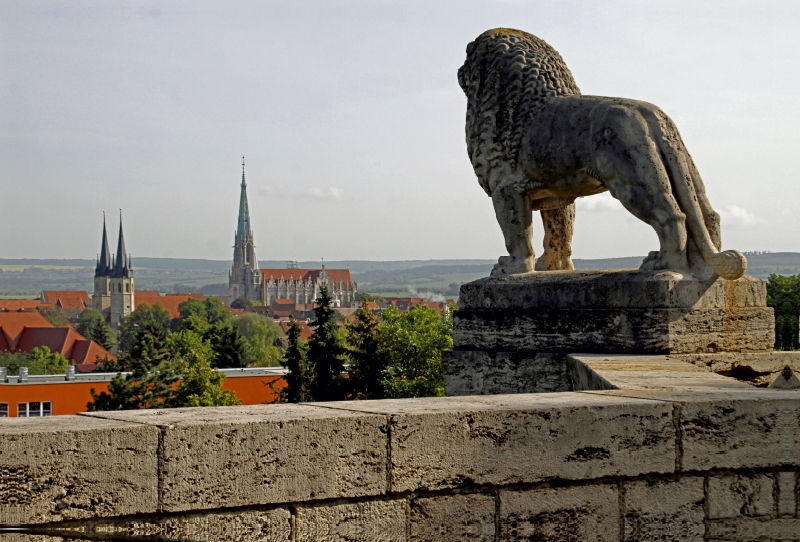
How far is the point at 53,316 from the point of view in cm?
18162

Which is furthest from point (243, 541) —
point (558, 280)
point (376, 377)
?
point (376, 377)

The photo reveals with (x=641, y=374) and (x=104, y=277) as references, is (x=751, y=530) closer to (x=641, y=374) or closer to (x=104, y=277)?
(x=641, y=374)

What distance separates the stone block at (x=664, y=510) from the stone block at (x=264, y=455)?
3.05 ft

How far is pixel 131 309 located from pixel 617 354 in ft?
636

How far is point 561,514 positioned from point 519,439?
0.32m

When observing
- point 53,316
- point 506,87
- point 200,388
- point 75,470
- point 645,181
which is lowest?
point 53,316

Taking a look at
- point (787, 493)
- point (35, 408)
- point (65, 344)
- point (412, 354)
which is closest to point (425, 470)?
point (787, 493)

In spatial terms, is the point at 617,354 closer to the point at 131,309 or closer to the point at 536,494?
the point at 536,494

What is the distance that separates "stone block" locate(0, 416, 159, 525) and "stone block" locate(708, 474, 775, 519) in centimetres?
197

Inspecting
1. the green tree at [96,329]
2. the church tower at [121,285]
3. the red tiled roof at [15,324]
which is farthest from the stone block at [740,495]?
the church tower at [121,285]

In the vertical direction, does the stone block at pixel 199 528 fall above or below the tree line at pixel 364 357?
above

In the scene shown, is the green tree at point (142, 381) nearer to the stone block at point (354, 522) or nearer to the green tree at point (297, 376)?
the green tree at point (297, 376)

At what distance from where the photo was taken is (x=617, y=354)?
595 centimetres

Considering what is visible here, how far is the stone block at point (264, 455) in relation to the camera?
10.2ft
